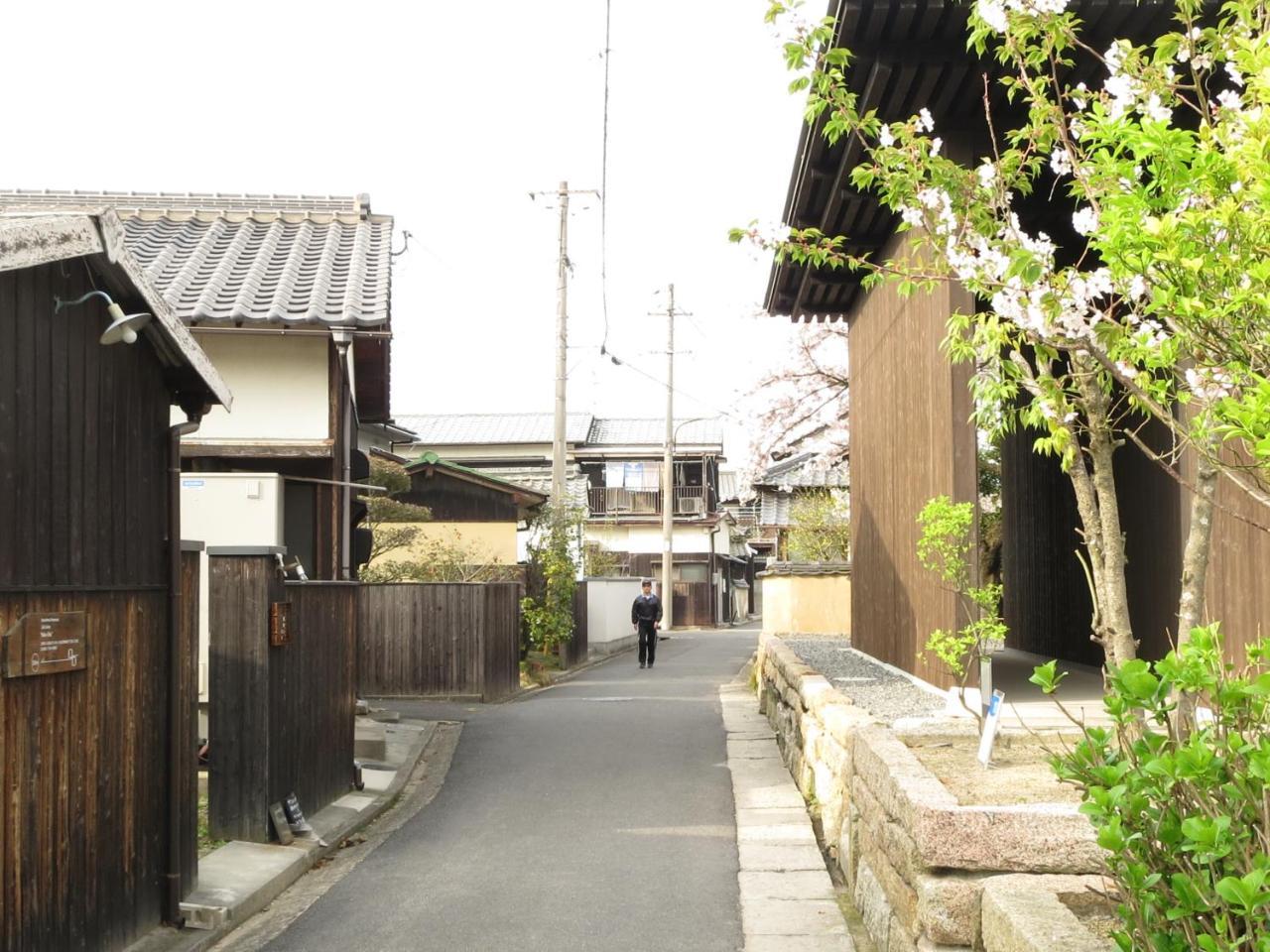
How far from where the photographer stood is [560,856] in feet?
28.8

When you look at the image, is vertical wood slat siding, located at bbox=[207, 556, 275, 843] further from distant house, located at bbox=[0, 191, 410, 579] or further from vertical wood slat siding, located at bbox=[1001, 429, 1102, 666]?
vertical wood slat siding, located at bbox=[1001, 429, 1102, 666]

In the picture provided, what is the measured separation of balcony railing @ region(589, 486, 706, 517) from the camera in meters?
54.8

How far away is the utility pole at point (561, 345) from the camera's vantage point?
89.8 ft

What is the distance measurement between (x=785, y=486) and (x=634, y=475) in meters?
18.3

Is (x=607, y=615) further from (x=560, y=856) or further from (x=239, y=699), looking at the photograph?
(x=239, y=699)

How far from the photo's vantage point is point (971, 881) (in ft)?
16.0

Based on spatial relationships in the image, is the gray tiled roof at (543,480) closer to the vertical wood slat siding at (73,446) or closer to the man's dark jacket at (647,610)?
the man's dark jacket at (647,610)

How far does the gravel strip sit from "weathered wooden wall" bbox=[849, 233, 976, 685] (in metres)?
0.20

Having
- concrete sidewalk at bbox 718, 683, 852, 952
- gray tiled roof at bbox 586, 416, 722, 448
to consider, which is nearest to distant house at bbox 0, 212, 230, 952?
concrete sidewalk at bbox 718, 683, 852, 952

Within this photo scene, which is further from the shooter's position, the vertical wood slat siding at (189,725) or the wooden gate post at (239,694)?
the wooden gate post at (239,694)

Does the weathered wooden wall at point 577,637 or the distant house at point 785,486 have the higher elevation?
the distant house at point 785,486

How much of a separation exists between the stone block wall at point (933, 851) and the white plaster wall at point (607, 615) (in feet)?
80.8

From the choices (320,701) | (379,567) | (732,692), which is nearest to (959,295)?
(320,701)

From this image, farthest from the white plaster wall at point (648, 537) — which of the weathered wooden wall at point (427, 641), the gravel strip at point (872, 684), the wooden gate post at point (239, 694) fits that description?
the wooden gate post at point (239, 694)
